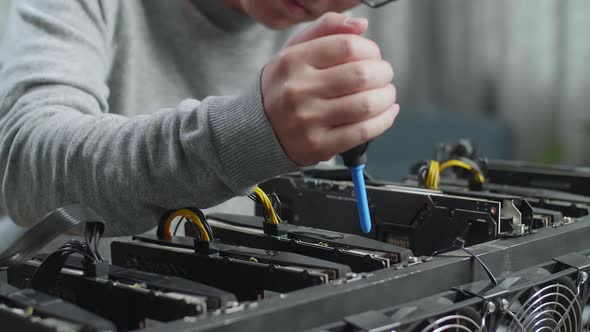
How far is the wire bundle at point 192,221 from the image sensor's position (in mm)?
588

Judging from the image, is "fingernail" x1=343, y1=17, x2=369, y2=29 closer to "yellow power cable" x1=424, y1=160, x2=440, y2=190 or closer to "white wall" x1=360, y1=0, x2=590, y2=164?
"yellow power cable" x1=424, y1=160, x2=440, y2=190

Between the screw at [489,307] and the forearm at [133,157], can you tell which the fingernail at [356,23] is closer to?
the forearm at [133,157]

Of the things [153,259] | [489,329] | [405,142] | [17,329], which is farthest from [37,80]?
[405,142]

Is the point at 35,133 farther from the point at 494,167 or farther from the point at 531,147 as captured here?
the point at 531,147

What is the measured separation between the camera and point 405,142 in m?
2.97

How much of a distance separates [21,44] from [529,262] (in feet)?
2.15

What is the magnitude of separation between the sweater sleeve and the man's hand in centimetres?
2

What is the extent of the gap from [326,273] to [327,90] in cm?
14

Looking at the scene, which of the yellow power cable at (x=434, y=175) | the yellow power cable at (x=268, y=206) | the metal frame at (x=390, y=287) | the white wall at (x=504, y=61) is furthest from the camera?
the white wall at (x=504, y=61)

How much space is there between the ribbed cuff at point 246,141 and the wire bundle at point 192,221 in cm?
4

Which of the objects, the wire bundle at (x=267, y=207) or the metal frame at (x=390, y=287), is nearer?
the metal frame at (x=390, y=287)

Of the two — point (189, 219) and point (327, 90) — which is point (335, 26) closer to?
point (327, 90)

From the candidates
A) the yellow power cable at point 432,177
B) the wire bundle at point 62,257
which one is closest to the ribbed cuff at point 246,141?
the wire bundle at point 62,257

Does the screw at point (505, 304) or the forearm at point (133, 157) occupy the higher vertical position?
the forearm at point (133, 157)
